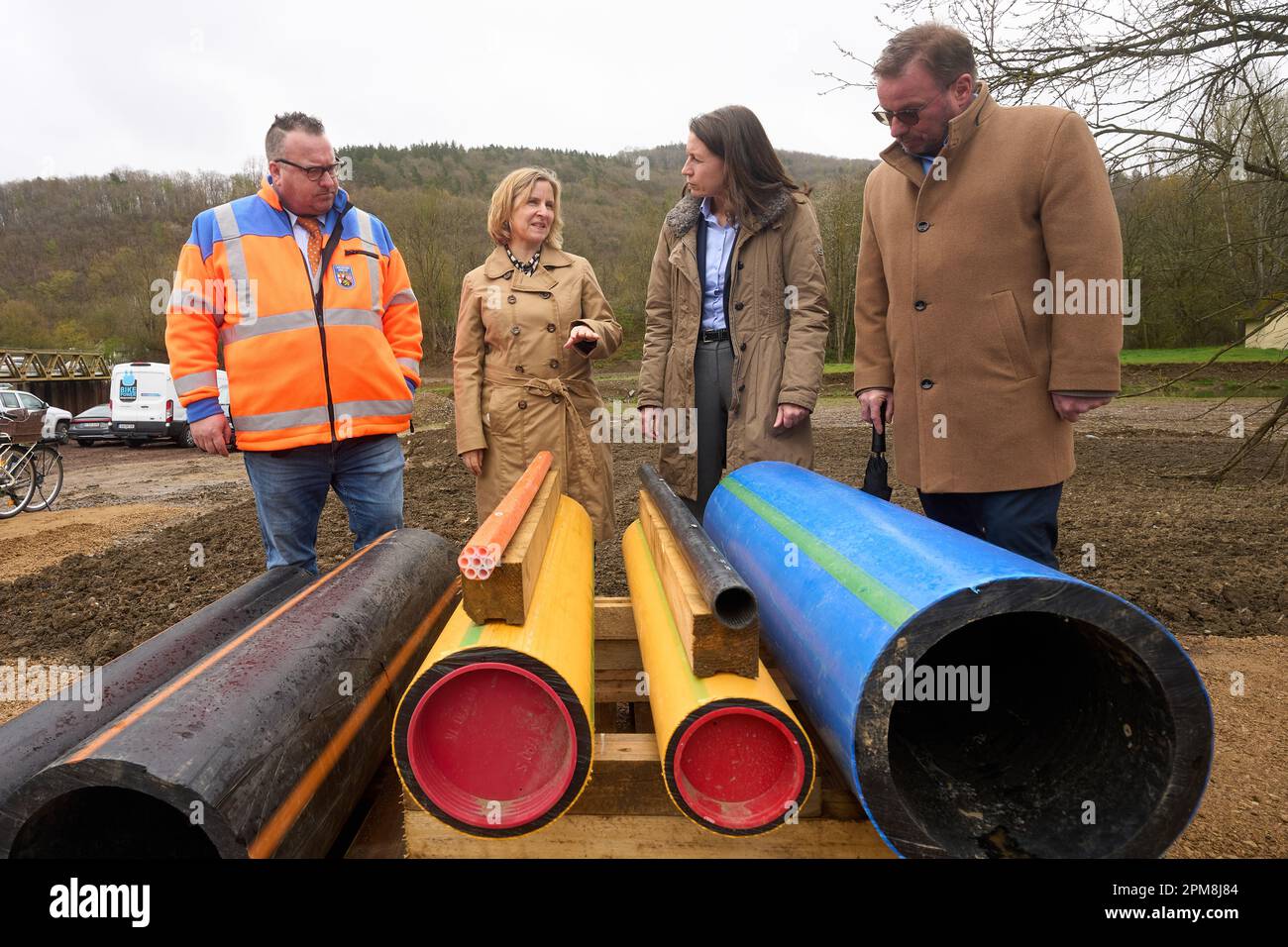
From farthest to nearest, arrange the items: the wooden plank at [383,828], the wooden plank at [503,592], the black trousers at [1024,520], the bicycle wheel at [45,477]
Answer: the bicycle wheel at [45,477] < the black trousers at [1024,520] < the wooden plank at [383,828] < the wooden plank at [503,592]

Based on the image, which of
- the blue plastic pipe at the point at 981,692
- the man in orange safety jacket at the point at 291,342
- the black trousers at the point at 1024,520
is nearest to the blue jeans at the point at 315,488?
the man in orange safety jacket at the point at 291,342

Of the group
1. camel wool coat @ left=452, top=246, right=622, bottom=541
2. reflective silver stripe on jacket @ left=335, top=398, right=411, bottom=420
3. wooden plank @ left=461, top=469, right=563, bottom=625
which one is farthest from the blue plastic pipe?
reflective silver stripe on jacket @ left=335, top=398, right=411, bottom=420

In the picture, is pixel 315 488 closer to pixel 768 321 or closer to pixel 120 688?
pixel 120 688

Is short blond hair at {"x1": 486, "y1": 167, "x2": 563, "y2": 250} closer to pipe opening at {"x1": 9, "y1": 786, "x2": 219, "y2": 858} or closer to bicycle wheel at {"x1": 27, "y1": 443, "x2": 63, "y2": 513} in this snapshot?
pipe opening at {"x1": 9, "y1": 786, "x2": 219, "y2": 858}

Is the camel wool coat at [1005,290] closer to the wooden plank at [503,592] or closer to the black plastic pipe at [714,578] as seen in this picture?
the black plastic pipe at [714,578]

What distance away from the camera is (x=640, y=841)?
5.64ft

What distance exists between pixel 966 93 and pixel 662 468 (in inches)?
73.3

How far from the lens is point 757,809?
1499 mm

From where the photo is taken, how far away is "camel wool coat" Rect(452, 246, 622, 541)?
11.1 ft

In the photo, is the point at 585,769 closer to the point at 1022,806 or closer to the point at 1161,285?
the point at 1022,806

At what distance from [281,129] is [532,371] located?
139 centimetres

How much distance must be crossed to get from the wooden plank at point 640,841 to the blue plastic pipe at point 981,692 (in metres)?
0.21

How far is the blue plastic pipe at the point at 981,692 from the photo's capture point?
1.38 m
